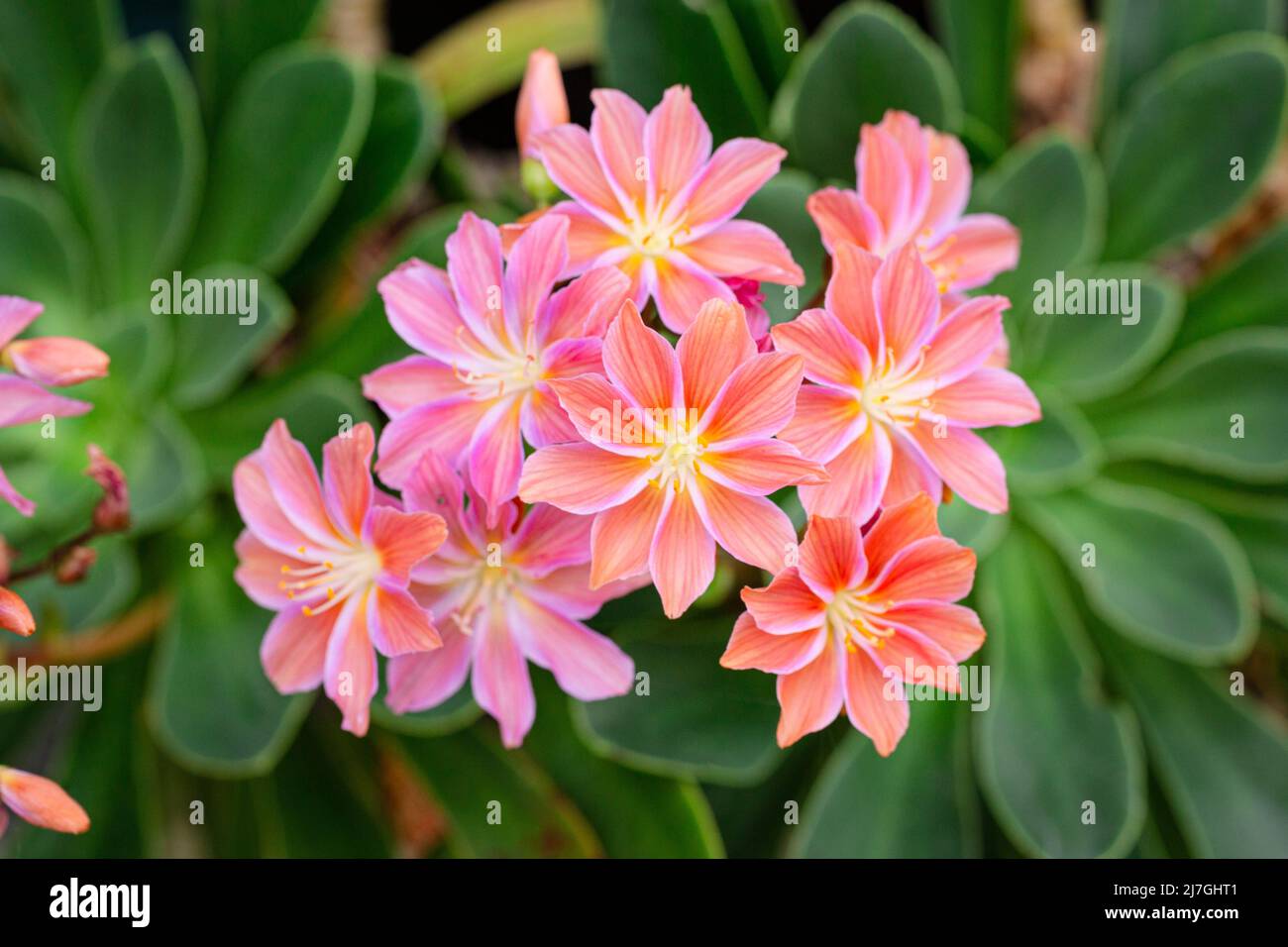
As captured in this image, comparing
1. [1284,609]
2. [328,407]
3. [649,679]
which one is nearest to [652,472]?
[649,679]

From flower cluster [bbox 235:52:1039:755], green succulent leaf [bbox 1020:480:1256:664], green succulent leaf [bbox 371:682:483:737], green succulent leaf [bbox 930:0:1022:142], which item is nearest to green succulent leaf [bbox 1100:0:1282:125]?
green succulent leaf [bbox 930:0:1022:142]

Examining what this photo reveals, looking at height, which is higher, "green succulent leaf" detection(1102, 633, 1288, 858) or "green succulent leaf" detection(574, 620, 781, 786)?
"green succulent leaf" detection(574, 620, 781, 786)

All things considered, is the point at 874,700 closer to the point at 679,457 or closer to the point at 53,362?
the point at 679,457

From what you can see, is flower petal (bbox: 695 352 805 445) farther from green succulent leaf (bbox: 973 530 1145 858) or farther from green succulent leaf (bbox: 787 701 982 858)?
green succulent leaf (bbox: 973 530 1145 858)

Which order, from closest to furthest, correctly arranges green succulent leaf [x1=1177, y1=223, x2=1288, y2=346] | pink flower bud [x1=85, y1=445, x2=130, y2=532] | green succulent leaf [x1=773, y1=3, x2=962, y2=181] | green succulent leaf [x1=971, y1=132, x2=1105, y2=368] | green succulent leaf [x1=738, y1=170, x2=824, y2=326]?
pink flower bud [x1=85, y1=445, x2=130, y2=532], green succulent leaf [x1=738, y1=170, x2=824, y2=326], green succulent leaf [x1=773, y1=3, x2=962, y2=181], green succulent leaf [x1=971, y1=132, x2=1105, y2=368], green succulent leaf [x1=1177, y1=223, x2=1288, y2=346]

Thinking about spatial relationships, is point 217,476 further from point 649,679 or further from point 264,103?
point 649,679

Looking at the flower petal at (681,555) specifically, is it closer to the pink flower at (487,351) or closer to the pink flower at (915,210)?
the pink flower at (487,351)

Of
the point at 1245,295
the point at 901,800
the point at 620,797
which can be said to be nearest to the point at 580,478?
the point at 620,797
